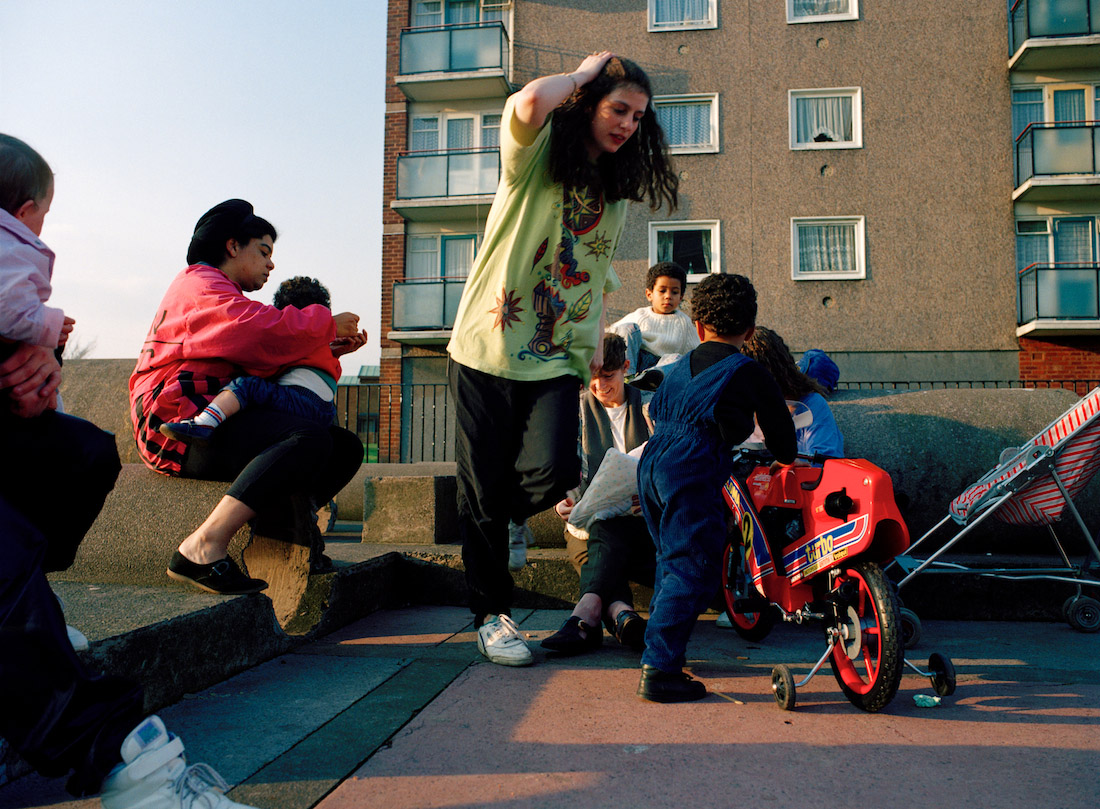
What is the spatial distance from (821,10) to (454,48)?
27.7ft

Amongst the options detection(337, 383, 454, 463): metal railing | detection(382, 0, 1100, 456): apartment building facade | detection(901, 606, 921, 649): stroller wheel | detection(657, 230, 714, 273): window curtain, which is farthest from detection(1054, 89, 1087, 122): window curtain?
detection(901, 606, 921, 649): stroller wheel

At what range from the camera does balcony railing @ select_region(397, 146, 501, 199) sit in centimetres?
1900

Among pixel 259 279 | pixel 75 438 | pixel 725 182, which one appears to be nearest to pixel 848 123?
pixel 725 182

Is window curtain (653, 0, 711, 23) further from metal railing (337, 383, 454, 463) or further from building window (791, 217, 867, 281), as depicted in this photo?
metal railing (337, 383, 454, 463)

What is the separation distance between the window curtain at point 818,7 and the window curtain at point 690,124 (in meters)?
2.88

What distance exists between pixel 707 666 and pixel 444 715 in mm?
1153

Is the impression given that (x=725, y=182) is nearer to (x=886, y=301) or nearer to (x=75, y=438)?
(x=886, y=301)

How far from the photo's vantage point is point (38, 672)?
139cm

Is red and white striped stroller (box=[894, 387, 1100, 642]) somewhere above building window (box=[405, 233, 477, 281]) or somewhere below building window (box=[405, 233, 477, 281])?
below

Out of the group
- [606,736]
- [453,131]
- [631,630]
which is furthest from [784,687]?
[453,131]

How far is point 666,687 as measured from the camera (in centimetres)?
244

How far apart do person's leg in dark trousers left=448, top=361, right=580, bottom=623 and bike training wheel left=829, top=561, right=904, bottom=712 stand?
1.03 metres

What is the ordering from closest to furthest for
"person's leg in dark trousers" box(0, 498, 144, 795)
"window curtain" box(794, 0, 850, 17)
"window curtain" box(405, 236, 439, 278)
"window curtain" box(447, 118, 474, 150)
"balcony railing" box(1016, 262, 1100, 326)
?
"person's leg in dark trousers" box(0, 498, 144, 795)
"balcony railing" box(1016, 262, 1100, 326)
"window curtain" box(794, 0, 850, 17)
"window curtain" box(447, 118, 474, 150)
"window curtain" box(405, 236, 439, 278)

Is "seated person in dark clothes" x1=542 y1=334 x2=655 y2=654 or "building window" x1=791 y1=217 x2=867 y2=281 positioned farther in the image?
"building window" x1=791 y1=217 x2=867 y2=281
